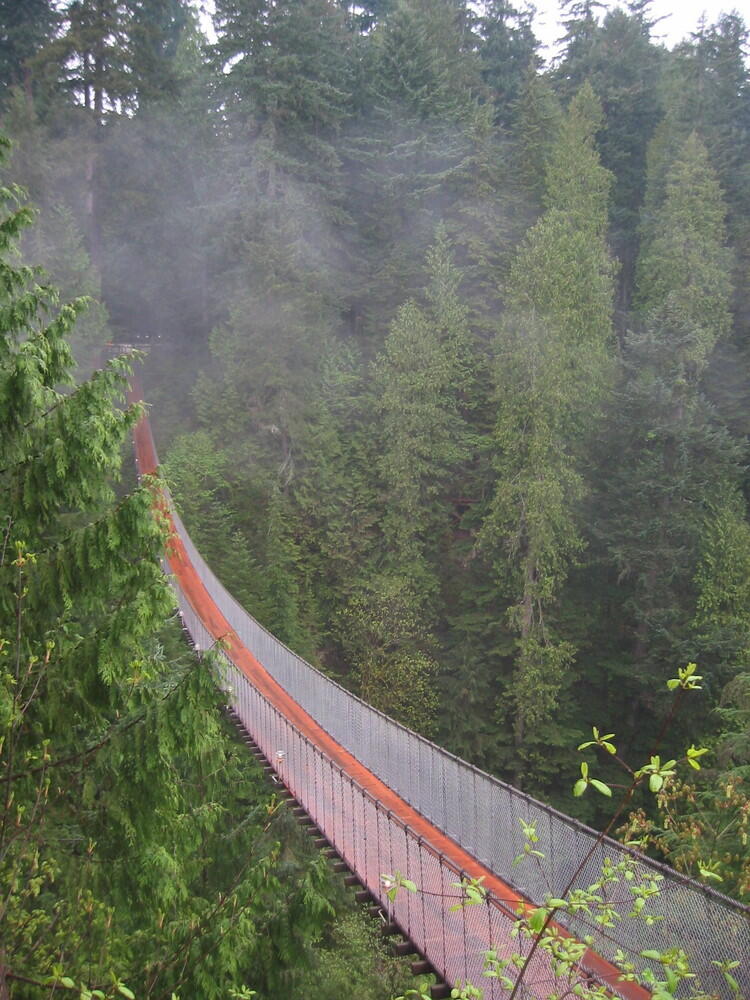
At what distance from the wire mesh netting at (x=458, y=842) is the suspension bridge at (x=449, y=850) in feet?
0.05

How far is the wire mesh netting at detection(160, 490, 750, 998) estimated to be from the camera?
17.9ft

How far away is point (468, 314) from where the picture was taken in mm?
25281

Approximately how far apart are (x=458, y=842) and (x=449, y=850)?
236 mm

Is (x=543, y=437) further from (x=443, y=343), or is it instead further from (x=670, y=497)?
(x=443, y=343)

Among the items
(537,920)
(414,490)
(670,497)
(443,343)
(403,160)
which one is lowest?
(414,490)

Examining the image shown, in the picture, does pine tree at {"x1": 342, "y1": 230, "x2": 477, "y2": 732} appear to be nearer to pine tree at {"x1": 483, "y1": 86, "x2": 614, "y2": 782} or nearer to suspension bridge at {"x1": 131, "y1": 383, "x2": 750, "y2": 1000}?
pine tree at {"x1": 483, "y1": 86, "x2": 614, "y2": 782}

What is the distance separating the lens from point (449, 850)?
8.84m

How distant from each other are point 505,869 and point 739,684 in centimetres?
505

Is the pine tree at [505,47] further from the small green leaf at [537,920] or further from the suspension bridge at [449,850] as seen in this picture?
the small green leaf at [537,920]

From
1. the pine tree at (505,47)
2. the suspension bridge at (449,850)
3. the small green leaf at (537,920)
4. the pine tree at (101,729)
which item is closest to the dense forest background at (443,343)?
the pine tree at (505,47)

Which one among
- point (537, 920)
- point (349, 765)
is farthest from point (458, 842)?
point (537, 920)

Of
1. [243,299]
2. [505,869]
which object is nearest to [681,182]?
[243,299]

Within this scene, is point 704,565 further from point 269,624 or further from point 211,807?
point 211,807

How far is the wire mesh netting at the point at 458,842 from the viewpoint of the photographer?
17.9ft
